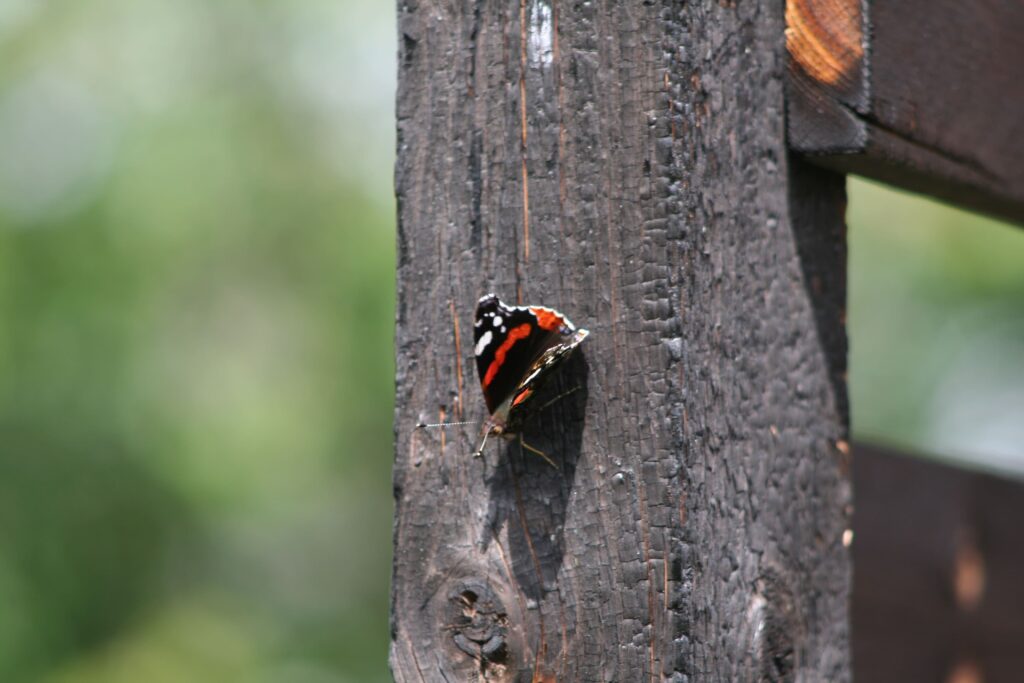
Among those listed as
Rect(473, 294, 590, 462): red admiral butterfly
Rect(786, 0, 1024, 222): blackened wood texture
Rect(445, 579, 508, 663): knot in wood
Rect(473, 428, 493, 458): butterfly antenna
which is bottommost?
Rect(445, 579, 508, 663): knot in wood

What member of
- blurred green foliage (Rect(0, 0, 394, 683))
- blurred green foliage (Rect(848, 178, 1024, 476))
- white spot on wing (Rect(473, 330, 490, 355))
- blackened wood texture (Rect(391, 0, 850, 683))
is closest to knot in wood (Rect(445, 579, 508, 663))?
blackened wood texture (Rect(391, 0, 850, 683))

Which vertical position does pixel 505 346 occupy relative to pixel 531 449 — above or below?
above

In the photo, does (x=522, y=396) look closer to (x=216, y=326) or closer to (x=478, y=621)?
(x=478, y=621)

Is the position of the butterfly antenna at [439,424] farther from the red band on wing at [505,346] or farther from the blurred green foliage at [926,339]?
the blurred green foliage at [926,339]

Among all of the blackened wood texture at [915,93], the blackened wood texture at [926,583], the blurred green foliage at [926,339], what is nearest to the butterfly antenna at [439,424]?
the blackened wood texture at [915,93]

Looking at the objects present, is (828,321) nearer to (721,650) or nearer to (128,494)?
(721,650)

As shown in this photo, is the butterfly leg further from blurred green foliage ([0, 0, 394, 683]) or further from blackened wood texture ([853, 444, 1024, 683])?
blurred green foliage ([0, 0, 394, 683])

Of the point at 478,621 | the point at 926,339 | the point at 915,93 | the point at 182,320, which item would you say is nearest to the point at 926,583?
the point at 915,93
